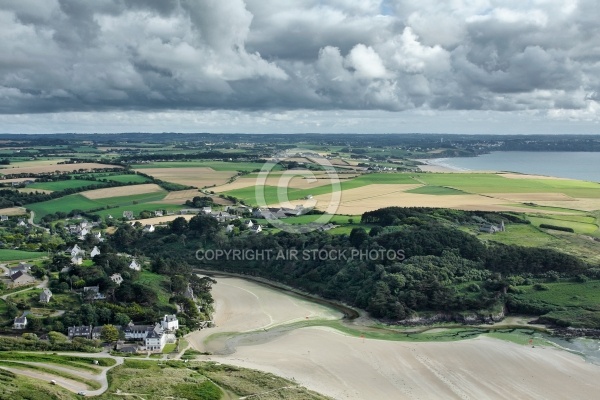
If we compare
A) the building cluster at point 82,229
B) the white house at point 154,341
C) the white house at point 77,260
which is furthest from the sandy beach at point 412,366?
the building cluster at point 82,229

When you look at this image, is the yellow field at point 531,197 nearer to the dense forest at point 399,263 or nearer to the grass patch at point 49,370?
the dense forest at point 399,263

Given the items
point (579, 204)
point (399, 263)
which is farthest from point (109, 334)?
point (579, 204)

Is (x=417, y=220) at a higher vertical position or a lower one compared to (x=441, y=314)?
higher

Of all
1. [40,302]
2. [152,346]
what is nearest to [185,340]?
[152,346]

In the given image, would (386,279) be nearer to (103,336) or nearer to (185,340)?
(185,340)

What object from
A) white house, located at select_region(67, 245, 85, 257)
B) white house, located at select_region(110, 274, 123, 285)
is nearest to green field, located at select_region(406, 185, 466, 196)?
white house, located at select_region(67, 245, 85, 257)

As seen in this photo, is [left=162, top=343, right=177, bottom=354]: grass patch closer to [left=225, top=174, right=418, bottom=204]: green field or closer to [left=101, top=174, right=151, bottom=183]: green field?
[left=225, top=174, right=418, bottom=204]: green field

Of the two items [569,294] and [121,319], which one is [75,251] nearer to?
[121,319]
